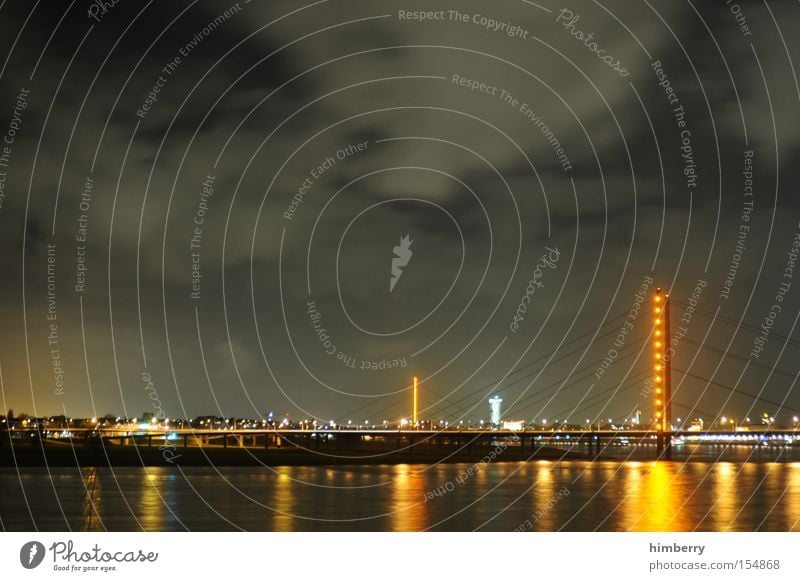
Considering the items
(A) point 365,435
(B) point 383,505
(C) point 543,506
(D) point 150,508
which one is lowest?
(A) point 365,435

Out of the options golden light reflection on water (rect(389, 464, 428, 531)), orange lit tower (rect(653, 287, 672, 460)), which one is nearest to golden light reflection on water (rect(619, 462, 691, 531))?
golden light reflection on water (rect(389, 464, 428, 531))

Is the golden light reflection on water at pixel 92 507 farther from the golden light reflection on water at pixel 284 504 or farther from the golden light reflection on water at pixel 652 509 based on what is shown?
the golden light reflection on water at pixel 652 509

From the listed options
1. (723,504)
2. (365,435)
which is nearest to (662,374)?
(365,435)

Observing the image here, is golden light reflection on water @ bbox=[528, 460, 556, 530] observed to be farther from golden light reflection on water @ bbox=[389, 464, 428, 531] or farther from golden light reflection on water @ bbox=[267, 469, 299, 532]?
golden light reflection on water @ bbox=[267, 469, 299, 532]

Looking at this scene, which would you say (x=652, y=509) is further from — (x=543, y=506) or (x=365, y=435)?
(x=365, y=435)

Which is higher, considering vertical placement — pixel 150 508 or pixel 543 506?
pixel 150 508

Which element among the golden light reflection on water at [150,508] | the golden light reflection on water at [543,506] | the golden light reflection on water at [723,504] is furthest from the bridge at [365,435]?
the golden light reflection on water at [150,508]
